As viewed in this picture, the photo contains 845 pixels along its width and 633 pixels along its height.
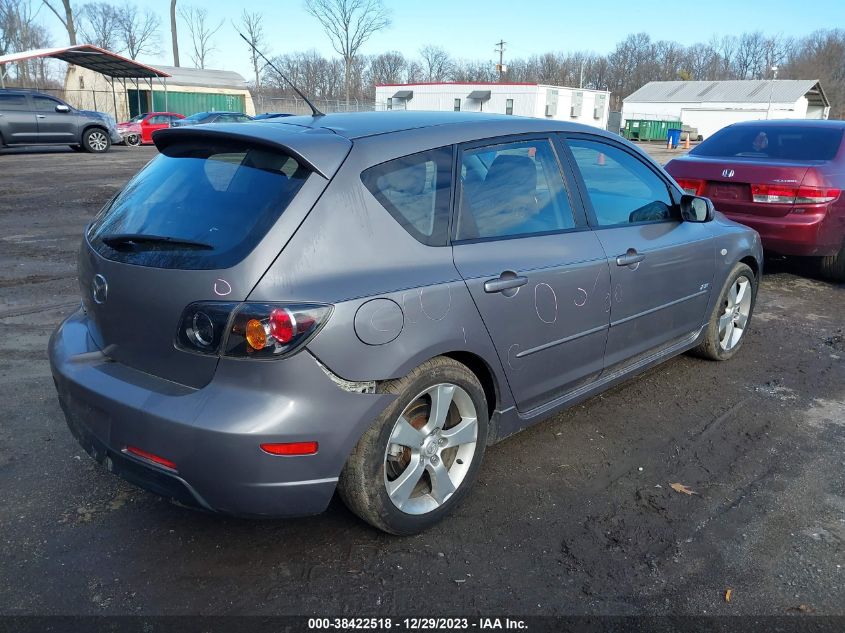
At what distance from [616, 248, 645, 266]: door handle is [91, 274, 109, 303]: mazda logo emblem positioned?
2419 millimetres

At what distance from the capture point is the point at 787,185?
6684 millimetres

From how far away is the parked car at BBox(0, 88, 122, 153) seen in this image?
1925cm

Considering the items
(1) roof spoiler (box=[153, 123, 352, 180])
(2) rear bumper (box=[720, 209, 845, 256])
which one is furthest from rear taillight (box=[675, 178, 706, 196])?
(1) roof spoiler (box=[153, 123, 352, 180])

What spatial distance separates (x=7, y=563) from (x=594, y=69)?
112 metres

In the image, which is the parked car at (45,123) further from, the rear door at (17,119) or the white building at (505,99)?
the white building at (505,99)

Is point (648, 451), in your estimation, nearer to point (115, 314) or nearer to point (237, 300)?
point (237, 300)

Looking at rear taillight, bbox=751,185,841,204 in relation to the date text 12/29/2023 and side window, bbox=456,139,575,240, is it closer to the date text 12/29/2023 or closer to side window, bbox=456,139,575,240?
side window, bbox=456,139,575,240

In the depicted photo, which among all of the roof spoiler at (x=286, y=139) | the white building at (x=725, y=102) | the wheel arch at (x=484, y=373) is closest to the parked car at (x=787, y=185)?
the wheel arch at (x=484, y=373)

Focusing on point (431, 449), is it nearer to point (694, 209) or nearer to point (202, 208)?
point (202, 208)

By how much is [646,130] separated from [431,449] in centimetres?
5490

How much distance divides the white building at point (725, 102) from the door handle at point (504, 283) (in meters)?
64.7

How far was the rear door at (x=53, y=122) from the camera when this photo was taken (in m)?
19.7

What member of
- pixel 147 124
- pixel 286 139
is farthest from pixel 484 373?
pixel 147 124

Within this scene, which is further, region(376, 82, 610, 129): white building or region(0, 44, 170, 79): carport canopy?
region(376, 82, 610, 129): white building
